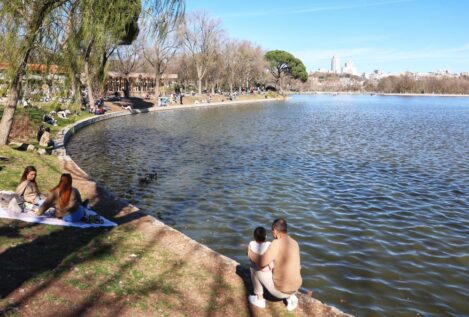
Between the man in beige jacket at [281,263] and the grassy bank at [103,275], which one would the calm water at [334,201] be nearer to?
the man in beige jacket at [281,263]

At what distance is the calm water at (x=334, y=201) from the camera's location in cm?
854

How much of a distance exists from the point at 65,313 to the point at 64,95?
11897 mm

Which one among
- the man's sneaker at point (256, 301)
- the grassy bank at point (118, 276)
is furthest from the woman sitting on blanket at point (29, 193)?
the man's sneaker at point (256, 301)

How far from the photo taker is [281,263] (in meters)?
6.22

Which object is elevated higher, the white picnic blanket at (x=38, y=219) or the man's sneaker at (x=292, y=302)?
the white picnic blanket at (x=38, y=219)

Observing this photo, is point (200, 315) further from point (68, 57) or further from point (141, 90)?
point (141, 90)

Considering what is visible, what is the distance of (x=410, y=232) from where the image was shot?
11414 mm

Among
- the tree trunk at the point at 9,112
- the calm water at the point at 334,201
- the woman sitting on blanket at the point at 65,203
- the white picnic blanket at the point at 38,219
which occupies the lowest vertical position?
the calm water at the point at 334,201

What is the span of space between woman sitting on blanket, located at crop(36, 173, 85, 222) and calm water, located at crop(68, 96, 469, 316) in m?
3.00

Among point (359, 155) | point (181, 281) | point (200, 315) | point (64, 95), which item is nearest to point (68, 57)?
point (64, 95)

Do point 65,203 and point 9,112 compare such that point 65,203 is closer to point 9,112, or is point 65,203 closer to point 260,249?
point 260,249

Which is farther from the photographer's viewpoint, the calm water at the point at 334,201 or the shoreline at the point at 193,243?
the calm water at the point at 334,201

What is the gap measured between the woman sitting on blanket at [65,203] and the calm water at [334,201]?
9.85 feet

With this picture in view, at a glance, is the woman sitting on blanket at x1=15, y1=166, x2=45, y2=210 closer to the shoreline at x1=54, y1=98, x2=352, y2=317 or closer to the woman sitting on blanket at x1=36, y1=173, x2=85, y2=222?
the woman sitting on blanket at x1=36, y1=173, x2=85, y2=222
